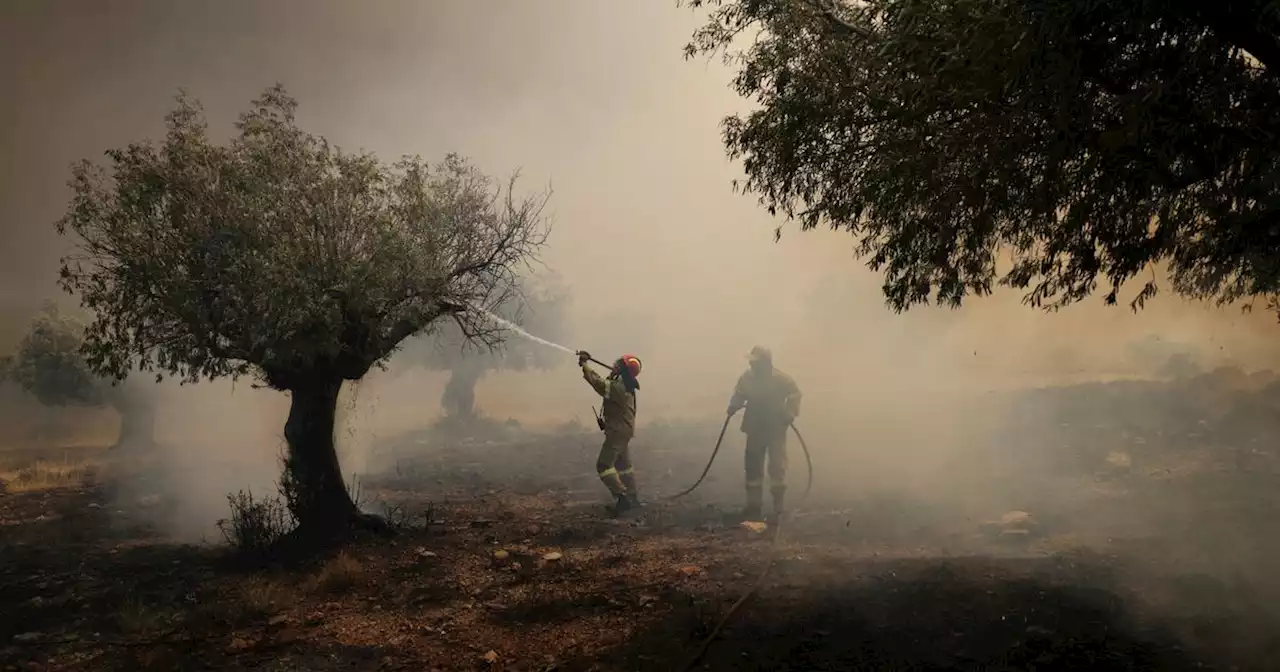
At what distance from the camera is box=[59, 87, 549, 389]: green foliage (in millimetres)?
8656

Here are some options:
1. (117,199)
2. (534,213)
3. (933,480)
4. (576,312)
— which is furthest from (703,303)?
(117,199)

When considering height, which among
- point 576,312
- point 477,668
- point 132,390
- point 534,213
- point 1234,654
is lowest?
point 477,668

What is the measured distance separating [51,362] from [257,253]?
1937cm

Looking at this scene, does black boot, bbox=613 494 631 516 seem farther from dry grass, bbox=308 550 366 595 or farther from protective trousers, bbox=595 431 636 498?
dry grass, bbox=308 550 366 595

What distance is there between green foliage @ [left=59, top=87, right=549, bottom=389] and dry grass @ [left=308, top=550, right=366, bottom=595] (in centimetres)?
292

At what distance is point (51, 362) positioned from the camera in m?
21.5

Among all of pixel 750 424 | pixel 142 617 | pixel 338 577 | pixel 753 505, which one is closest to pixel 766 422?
pixel 750 424

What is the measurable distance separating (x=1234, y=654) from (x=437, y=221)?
33.9ft

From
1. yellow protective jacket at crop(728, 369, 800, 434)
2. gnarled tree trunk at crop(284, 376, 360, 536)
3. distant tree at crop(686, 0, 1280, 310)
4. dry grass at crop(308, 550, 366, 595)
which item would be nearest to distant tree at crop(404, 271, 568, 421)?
yellow protective jacket at crop(728, 369, 800, 434)

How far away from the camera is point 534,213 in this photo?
11.1 meters

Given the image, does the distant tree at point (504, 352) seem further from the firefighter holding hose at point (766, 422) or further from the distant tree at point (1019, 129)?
the distant tree at point (1019, 129)

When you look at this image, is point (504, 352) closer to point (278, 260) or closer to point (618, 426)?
point (618, 426)

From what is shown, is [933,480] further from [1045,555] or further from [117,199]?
[117,199]

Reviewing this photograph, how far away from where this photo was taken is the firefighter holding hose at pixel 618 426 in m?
12.1
